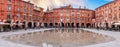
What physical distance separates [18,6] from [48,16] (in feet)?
106

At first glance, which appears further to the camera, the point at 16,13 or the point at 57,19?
the point at 57,19

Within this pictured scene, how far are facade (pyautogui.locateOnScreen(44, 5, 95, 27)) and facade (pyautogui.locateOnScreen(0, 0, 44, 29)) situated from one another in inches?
789

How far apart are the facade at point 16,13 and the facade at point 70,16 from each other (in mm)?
20043

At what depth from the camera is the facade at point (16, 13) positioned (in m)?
48.5

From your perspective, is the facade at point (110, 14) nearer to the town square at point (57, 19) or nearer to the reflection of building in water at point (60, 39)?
the town square at point (57, 19)

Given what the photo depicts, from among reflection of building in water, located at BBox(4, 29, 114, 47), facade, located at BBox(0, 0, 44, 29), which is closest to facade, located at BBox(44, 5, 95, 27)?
facade, located at BBox(0, 0, 44, 29)

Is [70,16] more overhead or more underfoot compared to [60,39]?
more overhead

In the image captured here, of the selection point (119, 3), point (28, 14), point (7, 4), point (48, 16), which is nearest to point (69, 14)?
point (48, 16)

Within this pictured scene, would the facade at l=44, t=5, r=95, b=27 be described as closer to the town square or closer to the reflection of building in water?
the town square

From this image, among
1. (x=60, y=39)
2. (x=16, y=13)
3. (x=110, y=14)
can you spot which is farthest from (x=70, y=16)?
(x=60, y=39)

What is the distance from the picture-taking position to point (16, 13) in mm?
54125

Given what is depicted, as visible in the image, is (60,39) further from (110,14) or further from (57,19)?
(57,19)

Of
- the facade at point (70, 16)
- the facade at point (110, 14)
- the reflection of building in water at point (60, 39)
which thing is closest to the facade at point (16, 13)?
the facade at point (70, 16)

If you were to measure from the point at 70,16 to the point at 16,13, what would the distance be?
3662cm
